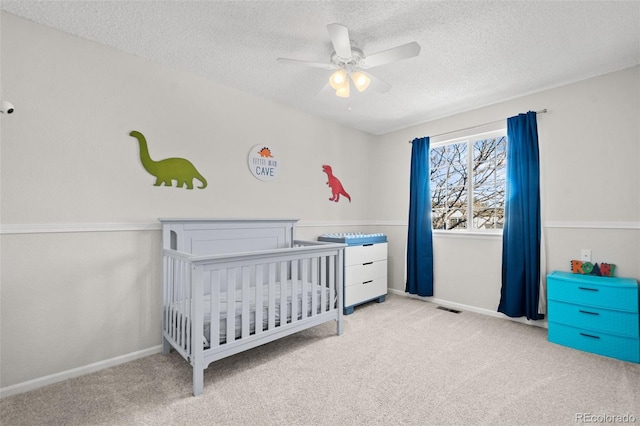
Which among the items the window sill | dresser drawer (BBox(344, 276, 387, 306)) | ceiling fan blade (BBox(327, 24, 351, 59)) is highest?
ceiling fan blade (BBox(327, 24, 351, 59))

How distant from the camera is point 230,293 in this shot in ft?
6.01

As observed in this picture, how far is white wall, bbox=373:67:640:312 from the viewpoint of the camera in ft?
7.47

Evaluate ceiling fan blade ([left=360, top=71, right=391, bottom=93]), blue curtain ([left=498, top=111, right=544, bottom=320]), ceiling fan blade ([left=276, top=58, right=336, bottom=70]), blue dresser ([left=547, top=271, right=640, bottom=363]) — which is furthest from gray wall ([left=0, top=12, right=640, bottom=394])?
ceiling fan blade ([left=360, top=71, right=391, bottom=93])

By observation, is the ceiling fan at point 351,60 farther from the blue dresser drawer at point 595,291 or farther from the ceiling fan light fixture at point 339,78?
the blue dresser drawer at point 595,291

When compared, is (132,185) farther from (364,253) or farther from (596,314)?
(596,314)

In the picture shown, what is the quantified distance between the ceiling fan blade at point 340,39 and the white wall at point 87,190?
1335 millimetres

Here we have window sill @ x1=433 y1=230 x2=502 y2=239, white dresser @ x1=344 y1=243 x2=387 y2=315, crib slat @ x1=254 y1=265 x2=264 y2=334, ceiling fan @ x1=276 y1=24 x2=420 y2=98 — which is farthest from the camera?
white dresser @ x1=344 y1=243 x2=387 y2=315

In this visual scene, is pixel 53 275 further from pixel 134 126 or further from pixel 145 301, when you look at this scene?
pixel 134 126

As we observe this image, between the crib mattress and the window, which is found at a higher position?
the window

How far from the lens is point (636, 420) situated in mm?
1455

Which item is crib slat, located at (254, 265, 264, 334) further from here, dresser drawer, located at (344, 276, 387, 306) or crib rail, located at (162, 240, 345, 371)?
dresser drawer, located at (344, 276, 387, 306)

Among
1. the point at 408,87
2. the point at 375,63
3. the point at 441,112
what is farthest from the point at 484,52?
the point at 441,112

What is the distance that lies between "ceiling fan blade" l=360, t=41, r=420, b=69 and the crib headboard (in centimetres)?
164

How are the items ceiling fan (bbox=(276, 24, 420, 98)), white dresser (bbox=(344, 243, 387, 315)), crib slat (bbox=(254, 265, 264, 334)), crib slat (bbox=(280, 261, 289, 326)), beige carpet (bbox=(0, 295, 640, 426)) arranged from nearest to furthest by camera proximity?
beige carpet (bbox=(0, 295, 640, 426)), ceiling fan (bbox=(276, 24, 420, 98)), crib slat (bbox=(254, 265, 264, 334)), crib slat (bbox=(280, 261, 289, 326)), white dresser (bbox=(344, 243, 387, 315))
